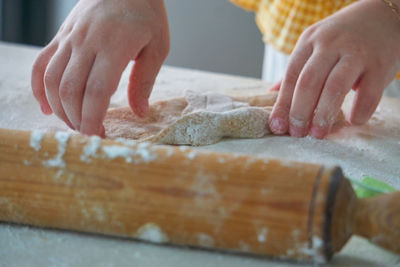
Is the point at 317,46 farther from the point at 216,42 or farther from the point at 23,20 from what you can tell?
the point at 23,20

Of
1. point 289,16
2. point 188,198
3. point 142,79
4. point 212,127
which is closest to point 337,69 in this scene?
point 212,127

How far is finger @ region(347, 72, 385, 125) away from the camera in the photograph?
1006 mm

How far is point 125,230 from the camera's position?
0.61 metres

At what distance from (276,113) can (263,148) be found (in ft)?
0.33

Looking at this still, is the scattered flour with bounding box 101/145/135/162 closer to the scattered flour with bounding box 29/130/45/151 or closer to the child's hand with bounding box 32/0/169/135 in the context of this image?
the scattered flour with bounding box 29/130/45/151

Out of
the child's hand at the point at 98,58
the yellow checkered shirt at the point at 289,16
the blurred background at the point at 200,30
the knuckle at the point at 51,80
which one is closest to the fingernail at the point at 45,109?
the child's hand at the point at 98,58

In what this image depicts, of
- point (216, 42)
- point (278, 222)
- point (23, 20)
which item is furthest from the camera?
point (23, 20)

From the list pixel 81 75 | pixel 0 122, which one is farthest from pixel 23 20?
pixel 81 75

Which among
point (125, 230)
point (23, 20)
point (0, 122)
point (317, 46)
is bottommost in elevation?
point (23, 20)

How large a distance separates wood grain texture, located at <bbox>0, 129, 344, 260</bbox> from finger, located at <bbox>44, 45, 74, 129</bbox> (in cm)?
27

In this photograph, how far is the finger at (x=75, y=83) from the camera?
86 cm

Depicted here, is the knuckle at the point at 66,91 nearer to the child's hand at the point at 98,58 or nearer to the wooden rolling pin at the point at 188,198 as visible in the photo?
the child's hand at the point at 98,58

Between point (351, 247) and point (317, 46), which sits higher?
point (317, 46)

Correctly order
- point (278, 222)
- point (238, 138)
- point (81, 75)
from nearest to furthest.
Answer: point (278, 222) < point (81, 75) < point (238, 138)
